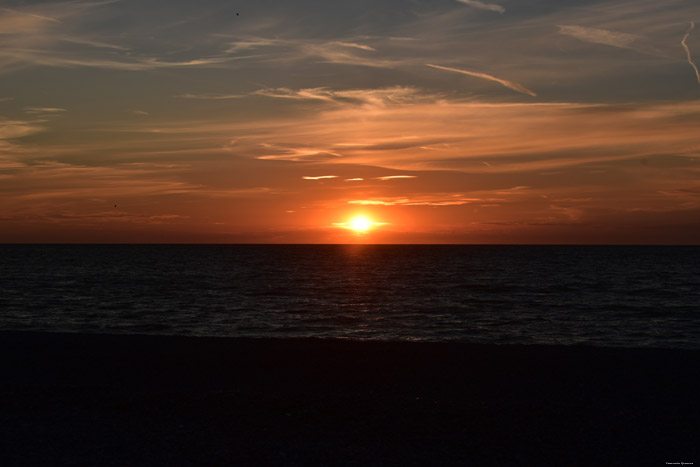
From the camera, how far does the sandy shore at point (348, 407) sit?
1038cm

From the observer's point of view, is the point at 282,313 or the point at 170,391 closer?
the point at 170,391

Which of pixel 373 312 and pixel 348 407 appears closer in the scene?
pixel 348 407

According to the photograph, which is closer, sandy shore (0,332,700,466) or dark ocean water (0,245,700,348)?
sandy shore (0,332,700,466)

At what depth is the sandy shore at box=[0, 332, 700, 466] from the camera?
10.4 m

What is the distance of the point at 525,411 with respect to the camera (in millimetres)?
12625

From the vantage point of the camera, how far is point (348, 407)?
505 inches

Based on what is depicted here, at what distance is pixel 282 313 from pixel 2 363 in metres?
21.2

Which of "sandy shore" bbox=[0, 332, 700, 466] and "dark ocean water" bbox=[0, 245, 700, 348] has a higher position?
"sandy shore" bbox=[0, 332, 700, 466]

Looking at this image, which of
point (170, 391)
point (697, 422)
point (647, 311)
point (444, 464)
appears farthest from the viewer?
point (647, 311)

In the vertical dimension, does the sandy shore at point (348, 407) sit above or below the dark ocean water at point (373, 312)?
above

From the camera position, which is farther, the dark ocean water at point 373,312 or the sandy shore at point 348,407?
the dark ocean water at point 373,312

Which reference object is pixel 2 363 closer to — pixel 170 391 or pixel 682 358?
pixel 170 391

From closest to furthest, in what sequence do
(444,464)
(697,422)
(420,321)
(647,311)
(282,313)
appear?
(444,464) < (697,422) < (420,321) < (282,313) < (647,311)

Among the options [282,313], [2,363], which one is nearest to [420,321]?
[282,313]
